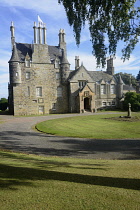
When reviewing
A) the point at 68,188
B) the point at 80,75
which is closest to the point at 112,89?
the point at 80,75

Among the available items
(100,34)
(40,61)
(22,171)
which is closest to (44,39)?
(40,61)

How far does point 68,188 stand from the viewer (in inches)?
199

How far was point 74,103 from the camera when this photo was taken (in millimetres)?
43312

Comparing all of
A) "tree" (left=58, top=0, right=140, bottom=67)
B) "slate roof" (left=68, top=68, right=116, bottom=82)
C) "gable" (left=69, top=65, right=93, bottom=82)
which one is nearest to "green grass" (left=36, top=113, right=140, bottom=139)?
"tree" (left=58, top=0, right=140, bottom=67)

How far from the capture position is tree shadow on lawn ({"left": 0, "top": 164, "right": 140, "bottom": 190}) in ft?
17.3

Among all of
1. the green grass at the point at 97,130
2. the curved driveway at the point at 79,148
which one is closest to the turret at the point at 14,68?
the green grass at the point at 97,130

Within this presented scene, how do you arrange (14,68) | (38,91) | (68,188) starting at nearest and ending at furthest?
(68,188)
(14,68)
(38,91)

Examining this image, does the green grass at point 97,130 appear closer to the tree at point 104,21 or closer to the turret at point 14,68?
the tree at point 104,21

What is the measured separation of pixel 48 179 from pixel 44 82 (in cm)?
3673

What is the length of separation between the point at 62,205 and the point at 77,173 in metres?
2.37

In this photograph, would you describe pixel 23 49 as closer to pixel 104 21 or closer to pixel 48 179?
pixel 104 21

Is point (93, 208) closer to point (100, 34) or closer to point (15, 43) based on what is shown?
point (100, 34)

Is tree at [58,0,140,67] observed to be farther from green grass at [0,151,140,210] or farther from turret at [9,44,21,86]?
turret at [9,44,21,86]

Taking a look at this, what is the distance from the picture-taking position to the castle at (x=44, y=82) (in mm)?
38906
